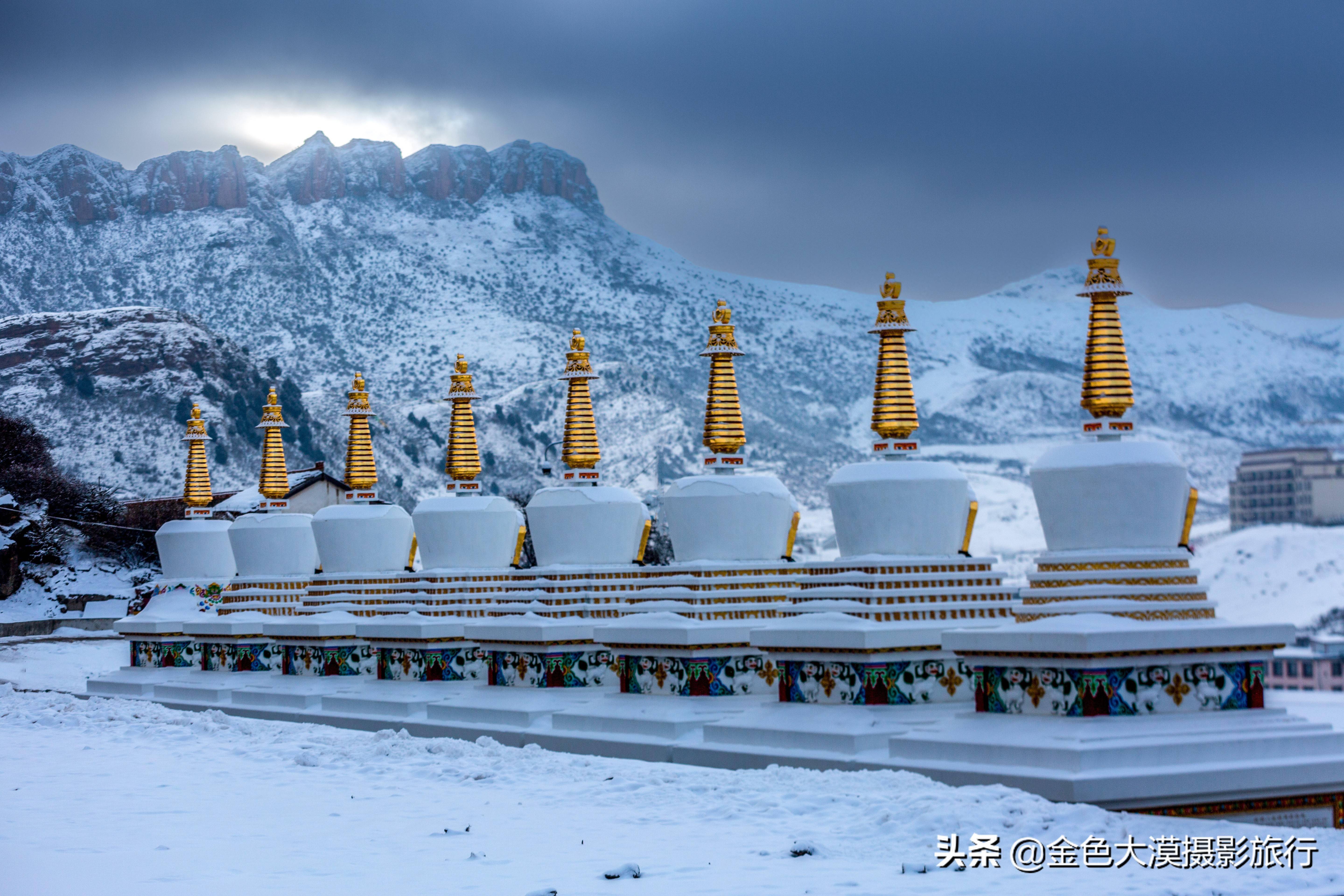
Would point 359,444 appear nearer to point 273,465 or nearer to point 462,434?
point 273,465

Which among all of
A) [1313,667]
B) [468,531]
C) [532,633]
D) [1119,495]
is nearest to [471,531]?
[468,531]

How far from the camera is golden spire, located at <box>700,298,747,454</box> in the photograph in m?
18.2

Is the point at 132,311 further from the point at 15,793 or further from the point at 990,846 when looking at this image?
the point at 990,846

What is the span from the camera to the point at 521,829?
36.9 feet

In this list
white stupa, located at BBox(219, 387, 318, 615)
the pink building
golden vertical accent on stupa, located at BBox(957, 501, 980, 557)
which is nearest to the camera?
golden vertical accent on stupa, located at BBox(957, 501, 980, 557)

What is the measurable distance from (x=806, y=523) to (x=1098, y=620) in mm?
52655

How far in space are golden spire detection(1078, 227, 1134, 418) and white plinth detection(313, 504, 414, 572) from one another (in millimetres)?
14261

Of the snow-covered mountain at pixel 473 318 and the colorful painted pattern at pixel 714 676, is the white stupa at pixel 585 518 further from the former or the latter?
the snow-covered mountain at pixel 473 318

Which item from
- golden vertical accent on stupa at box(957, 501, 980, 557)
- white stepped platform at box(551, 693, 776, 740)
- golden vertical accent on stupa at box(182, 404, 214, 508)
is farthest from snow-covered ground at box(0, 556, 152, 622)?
golden vertical accent on stupa at box(957, 501, 980, 557)

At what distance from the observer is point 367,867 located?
9680mm

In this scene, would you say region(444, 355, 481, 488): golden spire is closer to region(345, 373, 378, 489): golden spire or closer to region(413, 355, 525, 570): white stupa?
region(413, 355, 525, 570): white stupa

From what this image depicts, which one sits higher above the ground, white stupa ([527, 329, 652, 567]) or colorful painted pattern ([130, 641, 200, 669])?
white stupa ([527, 329, 652, 567])

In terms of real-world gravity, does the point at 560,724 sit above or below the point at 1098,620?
below

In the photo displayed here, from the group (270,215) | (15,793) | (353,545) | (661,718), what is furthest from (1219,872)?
(270,215)
